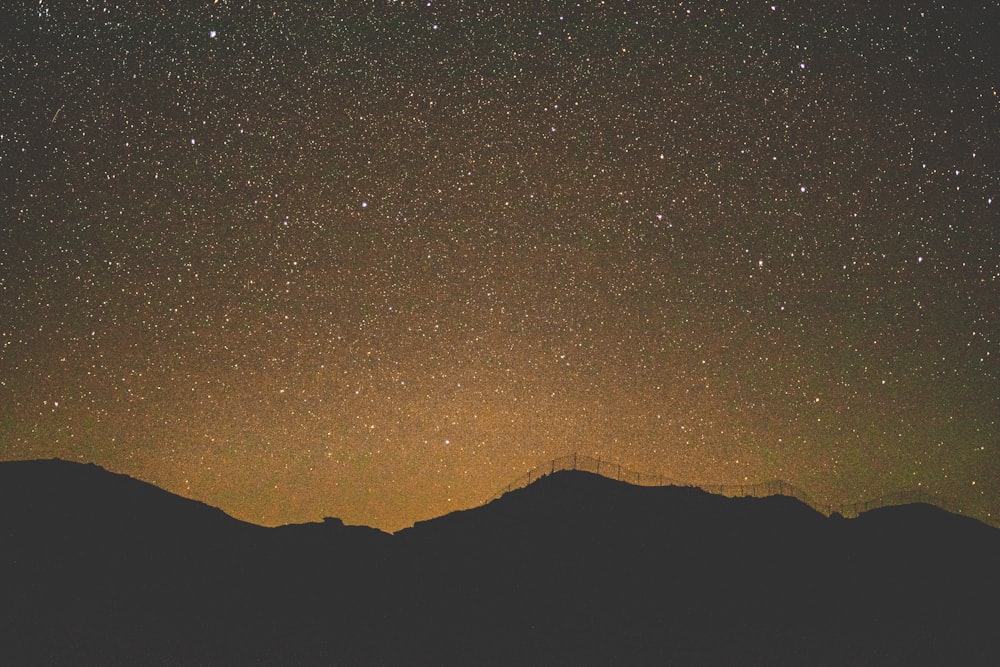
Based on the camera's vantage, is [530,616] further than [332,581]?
No

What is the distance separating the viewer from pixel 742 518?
42.4 metres

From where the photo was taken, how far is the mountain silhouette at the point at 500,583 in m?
18.4

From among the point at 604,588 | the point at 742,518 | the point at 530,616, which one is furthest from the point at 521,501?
the point at 530,616

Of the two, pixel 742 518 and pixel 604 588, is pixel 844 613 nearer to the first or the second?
pixel 604 588

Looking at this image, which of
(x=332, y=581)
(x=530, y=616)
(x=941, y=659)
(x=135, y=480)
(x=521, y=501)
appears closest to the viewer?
(x=941, y=659)

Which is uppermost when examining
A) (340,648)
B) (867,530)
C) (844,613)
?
(867,530)

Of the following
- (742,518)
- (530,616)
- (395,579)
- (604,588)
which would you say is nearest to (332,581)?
(395,579)

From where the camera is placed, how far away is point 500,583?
28.1 metres

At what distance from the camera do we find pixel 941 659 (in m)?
17.4

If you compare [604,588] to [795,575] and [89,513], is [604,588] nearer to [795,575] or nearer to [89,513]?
[795,575]

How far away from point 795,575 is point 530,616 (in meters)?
13.5

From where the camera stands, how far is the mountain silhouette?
1844 cm

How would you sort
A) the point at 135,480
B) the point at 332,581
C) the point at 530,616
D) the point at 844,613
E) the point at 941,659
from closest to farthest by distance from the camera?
the point at 941,659 < the point at 530,616 < the point at 844,613 < the point at 332,581 < the point at 135,480

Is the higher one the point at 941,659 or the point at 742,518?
the point at 742,518
